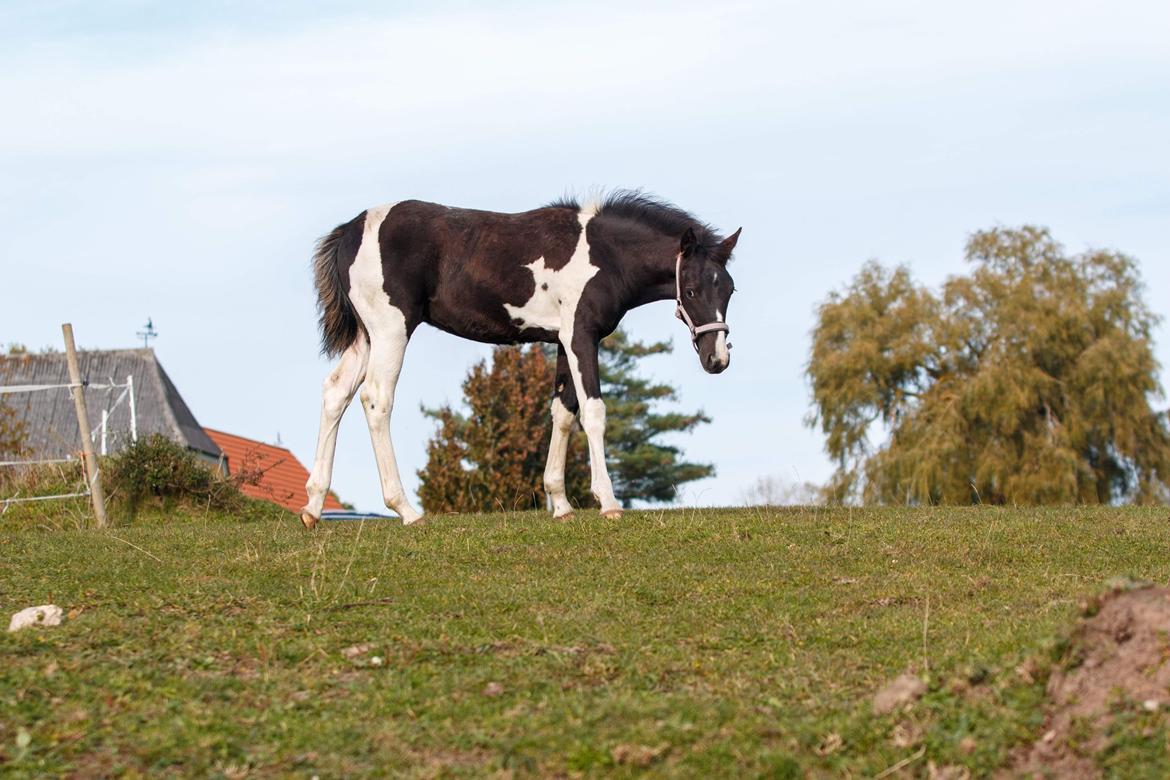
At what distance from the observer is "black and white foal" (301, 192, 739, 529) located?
12703mm

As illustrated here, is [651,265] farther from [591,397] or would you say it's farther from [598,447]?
[598,447]

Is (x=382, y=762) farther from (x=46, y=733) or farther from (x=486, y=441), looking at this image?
(x=486, y=441)

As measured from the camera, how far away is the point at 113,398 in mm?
51156

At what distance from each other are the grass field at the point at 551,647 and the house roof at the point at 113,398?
38.2 metres

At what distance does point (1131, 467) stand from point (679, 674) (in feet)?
119

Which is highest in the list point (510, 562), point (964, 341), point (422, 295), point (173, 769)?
point (964, 341)

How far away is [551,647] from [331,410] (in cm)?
658

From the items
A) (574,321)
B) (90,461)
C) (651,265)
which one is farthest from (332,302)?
(90,461)

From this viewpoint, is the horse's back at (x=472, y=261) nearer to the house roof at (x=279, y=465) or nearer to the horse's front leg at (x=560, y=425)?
the horse's front leg at (x=560, y=425)

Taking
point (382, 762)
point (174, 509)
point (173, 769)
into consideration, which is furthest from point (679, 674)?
point (174, 509)

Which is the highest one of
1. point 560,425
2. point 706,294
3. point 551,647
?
point 706,294

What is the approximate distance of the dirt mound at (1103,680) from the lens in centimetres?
541

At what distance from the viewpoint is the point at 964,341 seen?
1647 inches

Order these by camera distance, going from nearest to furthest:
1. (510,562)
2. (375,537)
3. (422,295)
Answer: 1. (510,562)
2. (375,537)
3. (422,295)
